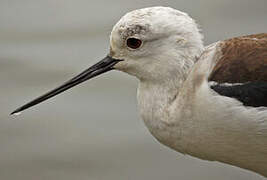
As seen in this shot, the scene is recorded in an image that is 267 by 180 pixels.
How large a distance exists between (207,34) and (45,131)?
1630mm

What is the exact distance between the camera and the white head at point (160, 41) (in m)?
3.09

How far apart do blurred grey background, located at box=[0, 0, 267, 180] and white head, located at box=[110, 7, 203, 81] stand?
3.83 feet

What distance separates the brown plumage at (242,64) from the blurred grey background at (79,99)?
117 cm

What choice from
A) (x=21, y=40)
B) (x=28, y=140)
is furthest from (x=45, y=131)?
(x=21, y=40)

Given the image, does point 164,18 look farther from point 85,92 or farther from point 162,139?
point 85,92

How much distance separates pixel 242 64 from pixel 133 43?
1.86ft

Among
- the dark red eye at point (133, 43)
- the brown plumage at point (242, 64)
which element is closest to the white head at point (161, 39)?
the dark red eye at point (133, 43)

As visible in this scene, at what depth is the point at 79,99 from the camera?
4.74 metres

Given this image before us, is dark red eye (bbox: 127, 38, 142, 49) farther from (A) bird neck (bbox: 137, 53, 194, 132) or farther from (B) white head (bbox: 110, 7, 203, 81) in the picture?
(A) bird neck (bbox: 137, 53, 194, 132)

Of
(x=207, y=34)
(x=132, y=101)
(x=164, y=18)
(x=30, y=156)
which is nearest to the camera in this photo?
(x=164, y=18)

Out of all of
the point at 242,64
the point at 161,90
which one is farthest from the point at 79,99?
the point at 242,64

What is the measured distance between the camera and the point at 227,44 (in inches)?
126

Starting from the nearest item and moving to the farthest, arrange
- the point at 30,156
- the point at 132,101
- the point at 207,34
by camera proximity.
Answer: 1. the point at 30,156
2. the point at 132,101
3. the point at 207,34

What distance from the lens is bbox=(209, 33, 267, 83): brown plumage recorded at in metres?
3.00
